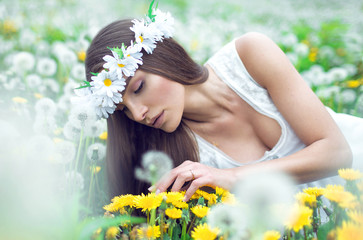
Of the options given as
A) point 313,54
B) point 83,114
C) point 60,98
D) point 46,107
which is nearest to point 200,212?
point 83,114

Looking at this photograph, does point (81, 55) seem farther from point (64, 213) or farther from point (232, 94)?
point (64, 213)

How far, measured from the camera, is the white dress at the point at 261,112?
1.86 metres

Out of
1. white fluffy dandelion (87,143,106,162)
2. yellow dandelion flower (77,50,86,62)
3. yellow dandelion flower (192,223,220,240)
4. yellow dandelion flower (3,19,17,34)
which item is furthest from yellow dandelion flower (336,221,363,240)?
yellow dandelion flower (3,19,17,34)

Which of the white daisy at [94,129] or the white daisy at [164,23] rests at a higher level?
the white daisy at [164,23]

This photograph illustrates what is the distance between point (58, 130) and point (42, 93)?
72 cm

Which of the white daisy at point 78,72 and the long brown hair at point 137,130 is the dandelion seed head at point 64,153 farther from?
the white daisy at point 78,72

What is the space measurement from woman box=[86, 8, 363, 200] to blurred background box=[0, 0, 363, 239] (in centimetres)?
20

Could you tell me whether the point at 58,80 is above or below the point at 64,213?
above

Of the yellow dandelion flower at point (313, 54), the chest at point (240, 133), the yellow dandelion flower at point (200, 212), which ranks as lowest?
the yellow dandelion flower at point (200, 212)

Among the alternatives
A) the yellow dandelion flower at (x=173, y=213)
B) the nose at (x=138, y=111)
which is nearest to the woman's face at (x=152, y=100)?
the nose at (x=138, y=111)

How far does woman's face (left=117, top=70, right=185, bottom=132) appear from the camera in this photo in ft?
5.19

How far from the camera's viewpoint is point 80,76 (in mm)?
2889

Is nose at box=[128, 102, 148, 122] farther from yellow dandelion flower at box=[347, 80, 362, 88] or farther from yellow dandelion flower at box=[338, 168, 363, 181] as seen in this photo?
yellow dandelion flower at box=[347, 80, 362, 88]

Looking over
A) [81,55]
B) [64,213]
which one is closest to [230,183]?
[64,213]
